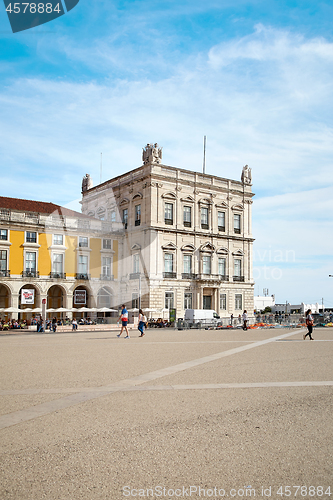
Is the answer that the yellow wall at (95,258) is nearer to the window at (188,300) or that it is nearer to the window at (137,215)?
the window at (137,215)

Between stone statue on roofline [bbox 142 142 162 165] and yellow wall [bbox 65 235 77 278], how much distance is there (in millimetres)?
12664

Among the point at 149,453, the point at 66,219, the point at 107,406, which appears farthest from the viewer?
the point at 66,219

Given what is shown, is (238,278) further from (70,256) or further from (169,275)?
(70,256)

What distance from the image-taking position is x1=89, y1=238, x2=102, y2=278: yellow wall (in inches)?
2076

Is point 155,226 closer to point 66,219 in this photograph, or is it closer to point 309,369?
point 66,219

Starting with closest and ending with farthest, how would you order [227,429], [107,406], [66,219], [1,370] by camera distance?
[227,429] < [107,406] < [1,370] < [66,219]

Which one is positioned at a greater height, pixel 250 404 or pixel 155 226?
pixel 155 226

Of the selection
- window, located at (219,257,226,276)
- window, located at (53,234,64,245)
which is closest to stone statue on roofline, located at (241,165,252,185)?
window, located at (219,257,226,276)

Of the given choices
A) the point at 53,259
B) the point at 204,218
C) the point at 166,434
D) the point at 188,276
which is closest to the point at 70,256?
the point at 53,259

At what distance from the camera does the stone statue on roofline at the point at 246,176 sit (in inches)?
2483

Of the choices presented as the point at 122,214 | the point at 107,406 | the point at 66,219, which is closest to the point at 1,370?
the point at 107,406

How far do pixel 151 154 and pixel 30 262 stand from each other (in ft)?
60.8

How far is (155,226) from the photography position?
53.7 m

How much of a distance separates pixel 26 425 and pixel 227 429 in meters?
2.67
